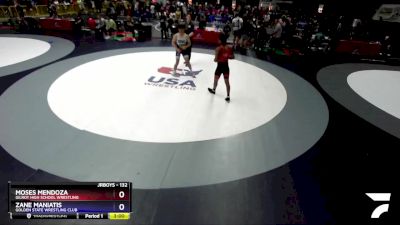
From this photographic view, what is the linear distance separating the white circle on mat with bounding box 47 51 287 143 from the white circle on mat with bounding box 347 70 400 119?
8.97 ft

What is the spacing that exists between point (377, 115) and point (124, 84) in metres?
7.06

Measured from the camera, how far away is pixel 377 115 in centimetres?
648

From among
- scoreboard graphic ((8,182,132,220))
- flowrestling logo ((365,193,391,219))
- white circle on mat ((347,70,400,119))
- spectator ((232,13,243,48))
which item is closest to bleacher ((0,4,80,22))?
spectator ((232,13,243,48))

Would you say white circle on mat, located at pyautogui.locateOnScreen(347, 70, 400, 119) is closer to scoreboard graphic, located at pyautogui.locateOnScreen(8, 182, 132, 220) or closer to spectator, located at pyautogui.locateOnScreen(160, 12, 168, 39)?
scoreboard graphic, located at pyautogui.locateOnScreen(8, 182, 132, 220)

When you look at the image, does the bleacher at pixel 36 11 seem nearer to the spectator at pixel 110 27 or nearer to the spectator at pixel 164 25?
the spectator at pixel 110 27

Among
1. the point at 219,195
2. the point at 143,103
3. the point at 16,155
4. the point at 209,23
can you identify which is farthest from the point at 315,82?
the point at 209,23

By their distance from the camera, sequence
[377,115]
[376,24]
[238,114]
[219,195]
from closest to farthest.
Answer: [219,195], [238,114], [377,115], [376,24]

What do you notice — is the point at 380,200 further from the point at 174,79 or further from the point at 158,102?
the point at 174,79

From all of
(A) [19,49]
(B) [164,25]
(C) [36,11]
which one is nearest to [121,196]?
(A) [19,49]

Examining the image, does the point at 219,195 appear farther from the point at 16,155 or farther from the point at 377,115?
the point at 377,115

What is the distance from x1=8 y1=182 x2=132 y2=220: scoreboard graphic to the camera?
2.87 m

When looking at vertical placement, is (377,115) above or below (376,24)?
below

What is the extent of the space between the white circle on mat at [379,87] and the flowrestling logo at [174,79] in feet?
17.7

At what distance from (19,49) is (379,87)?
14.4 m
